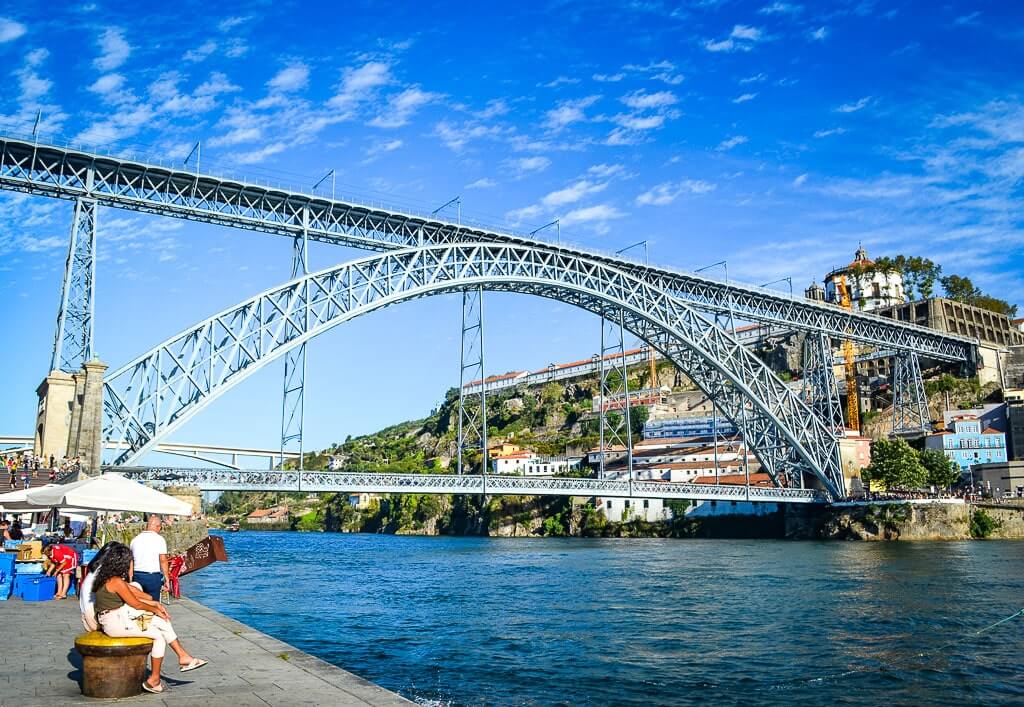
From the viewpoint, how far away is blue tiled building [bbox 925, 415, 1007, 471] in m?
61.1

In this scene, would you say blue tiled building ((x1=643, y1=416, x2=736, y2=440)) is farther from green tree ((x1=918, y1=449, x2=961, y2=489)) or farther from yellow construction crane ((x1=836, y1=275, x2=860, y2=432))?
green tree ((x1=918, y1=449, x2=961, y2=489))

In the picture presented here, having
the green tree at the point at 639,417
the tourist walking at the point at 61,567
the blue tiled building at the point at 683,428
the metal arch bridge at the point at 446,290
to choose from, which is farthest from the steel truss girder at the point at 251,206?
the green tree at the point at 639,417

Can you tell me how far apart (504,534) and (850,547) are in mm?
31501

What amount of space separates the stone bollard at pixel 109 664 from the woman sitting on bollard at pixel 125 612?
221 millimetres

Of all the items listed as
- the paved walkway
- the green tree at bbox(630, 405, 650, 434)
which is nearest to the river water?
the paved walkway

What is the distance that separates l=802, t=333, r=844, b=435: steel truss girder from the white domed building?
3192 cm

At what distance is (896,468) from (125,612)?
2152 inches

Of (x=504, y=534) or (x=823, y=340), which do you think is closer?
(x=823, y=340)

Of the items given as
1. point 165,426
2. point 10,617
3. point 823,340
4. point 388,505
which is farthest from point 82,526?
point 388,505

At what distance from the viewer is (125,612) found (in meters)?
7.61

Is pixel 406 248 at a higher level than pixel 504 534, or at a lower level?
higher

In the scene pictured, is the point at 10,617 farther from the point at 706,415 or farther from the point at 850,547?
the point at 706,415

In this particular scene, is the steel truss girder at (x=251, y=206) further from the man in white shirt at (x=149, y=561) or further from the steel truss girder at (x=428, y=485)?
the man in white shirt at (x=149, y=561)

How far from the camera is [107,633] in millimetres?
7531
